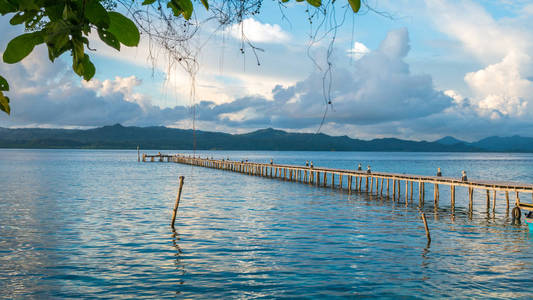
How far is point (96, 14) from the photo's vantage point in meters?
1.54

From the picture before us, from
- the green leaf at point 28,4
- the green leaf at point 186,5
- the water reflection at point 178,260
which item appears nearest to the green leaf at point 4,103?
the green leaf at point 28,4

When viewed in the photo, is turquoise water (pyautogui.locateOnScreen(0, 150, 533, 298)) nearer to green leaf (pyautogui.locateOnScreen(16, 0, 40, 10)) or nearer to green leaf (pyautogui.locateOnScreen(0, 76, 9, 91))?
green leaf (pyautogui.locateOnScreen(0, 76, 9, 91))

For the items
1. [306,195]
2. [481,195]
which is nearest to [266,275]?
[306,195]

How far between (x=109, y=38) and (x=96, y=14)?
0.29ft

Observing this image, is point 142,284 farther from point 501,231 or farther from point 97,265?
point 501,231

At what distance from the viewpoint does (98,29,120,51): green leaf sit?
1.56 m

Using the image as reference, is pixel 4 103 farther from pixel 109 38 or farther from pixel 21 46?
pixel 109 38

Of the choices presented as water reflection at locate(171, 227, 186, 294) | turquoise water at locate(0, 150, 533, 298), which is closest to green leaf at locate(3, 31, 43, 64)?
turquoise water at locate(0, 150, 533, 298)

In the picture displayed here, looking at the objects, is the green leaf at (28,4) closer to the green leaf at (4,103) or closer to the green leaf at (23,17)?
the green leaf at (23,17)

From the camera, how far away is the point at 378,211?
30.3 metres

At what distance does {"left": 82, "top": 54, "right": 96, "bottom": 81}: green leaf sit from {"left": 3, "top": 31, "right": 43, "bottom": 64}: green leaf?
0.58 feet

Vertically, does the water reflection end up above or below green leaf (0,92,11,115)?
below

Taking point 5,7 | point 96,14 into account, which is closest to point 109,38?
point 96,14

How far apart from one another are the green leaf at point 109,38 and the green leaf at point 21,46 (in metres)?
0.22
